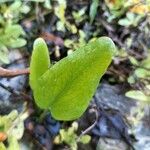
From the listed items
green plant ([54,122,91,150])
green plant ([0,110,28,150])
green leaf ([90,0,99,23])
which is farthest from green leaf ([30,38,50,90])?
green leaf ([90,0,99,23])

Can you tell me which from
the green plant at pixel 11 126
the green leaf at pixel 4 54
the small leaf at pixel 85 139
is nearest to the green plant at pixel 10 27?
the green leaf at pixel 4 54

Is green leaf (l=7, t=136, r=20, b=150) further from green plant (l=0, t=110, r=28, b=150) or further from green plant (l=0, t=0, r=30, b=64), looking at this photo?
green plant (l=0, t=0, r=30, b=64)

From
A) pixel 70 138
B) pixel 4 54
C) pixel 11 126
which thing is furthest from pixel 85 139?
pixel 4 54

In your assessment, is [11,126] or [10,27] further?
[10,27]

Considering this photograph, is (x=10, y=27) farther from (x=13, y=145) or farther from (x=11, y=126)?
(x=13, y=145)

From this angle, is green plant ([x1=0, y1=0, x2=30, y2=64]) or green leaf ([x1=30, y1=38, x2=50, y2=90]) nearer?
green leaf ([x1=30, y1=38, x2=50, y2=90])

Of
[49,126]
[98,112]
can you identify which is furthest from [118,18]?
[49,126]

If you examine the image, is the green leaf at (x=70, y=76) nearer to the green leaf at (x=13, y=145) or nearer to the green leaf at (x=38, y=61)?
the green leaf at (x=38, y=61)
